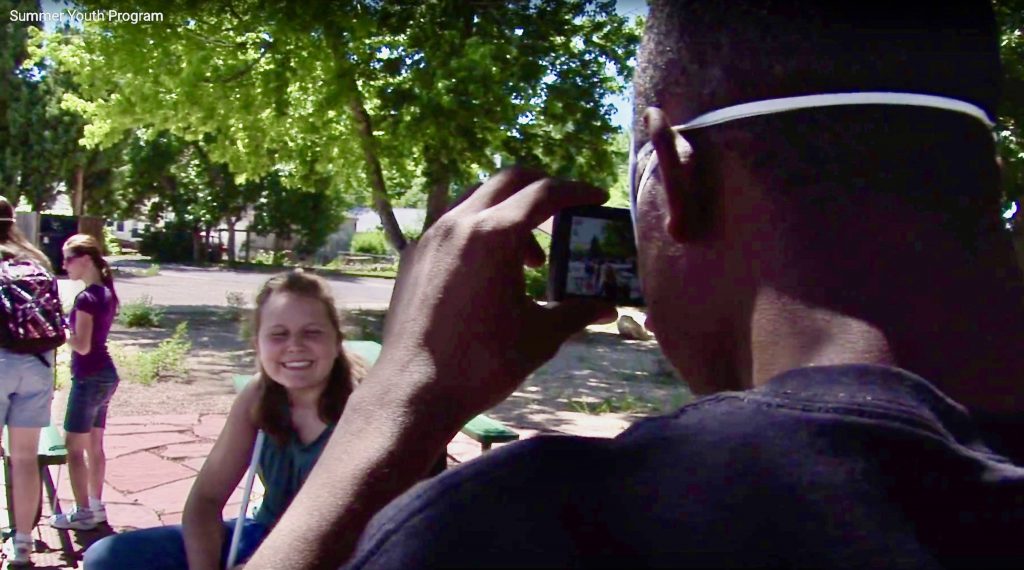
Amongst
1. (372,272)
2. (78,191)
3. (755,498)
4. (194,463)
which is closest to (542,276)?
(755,498)

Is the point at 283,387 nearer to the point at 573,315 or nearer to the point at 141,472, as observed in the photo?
the point at 573,315

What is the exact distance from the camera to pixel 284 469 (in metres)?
2.62

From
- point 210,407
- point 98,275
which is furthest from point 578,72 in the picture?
point 98,275

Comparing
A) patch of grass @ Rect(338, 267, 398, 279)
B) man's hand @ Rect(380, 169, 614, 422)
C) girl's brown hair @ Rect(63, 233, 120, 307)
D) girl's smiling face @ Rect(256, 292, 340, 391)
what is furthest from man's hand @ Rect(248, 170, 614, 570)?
patch of grass @ Rect(338, 267, 398, 279)

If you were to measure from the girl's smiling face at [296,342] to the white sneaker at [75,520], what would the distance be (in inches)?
98.5

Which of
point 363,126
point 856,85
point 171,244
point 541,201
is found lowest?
point 171,244

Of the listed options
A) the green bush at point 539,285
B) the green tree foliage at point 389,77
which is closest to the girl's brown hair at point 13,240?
the green bush at point 539,285

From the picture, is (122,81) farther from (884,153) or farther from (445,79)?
(884,153)

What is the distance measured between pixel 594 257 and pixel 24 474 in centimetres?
373

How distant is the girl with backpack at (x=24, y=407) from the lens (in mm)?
4121

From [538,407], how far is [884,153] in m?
7.93

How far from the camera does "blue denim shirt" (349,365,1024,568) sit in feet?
2.36

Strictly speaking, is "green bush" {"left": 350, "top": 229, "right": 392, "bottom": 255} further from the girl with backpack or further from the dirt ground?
the girl with backpack

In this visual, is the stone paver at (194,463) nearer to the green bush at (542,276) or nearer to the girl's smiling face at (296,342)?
the girl's smiling face at (296,342)
